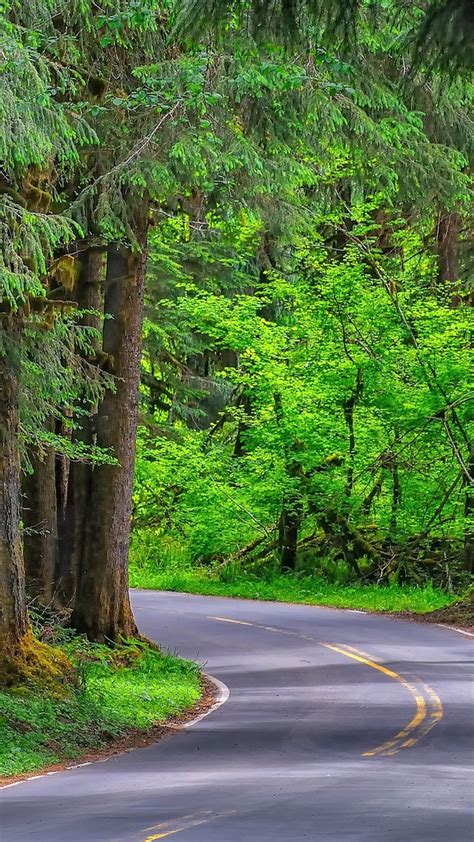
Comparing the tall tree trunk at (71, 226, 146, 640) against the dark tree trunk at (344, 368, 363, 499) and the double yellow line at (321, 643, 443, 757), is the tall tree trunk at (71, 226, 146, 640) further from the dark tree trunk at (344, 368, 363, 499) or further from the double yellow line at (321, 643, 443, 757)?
the dark tree trunk at (344, 368, 363, 499)

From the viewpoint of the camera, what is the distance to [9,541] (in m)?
16.4

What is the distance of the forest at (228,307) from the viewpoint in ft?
44.1

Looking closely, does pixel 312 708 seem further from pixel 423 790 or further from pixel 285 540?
pixel 285 540

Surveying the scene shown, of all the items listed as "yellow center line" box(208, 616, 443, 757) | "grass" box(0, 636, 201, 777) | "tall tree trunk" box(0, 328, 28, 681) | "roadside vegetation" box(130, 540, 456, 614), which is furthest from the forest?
"yellow center line" box(208, 616, 443, 757)

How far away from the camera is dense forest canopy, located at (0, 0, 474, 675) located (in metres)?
13.4

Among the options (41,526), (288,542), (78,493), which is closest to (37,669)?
(78,493)

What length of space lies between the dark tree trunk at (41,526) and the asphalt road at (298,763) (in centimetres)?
257

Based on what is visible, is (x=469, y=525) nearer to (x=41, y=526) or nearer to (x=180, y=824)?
(x=41, y=526)

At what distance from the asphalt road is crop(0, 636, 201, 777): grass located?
2.15 feet

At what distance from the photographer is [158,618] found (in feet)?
96.9

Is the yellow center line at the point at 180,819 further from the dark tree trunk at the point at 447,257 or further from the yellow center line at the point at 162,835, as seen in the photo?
the dark tree trunk at the point at 447,257

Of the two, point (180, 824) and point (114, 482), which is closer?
point (180, 824)

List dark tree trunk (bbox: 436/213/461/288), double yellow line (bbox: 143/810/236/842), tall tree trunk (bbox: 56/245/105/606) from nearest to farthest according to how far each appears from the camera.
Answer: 1. double yellow line (bbox: 143/810/236/842)
2. tall tree trunk (bbox: 56/245/105/606)
3. dark tree trunk (bbox: 436/213/461/288)

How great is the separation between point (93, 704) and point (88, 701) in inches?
3.3
